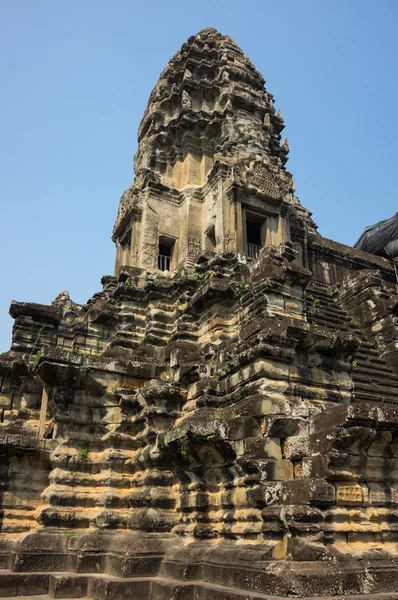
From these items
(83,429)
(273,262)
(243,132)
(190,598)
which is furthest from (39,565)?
(243,132)

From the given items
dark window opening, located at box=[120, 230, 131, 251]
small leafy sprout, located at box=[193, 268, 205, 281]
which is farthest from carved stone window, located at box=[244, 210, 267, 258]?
dark window opening, located at box=[120, 230, 131, 251]

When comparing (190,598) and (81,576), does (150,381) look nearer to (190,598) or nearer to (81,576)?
(81,576)

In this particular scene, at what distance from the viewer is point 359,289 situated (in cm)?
1673

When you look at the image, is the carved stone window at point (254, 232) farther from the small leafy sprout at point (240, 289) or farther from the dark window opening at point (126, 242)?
the dark window opening at point (126, 242)

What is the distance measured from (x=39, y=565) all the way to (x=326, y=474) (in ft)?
18.9

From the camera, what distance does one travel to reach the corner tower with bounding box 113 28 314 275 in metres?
15.3

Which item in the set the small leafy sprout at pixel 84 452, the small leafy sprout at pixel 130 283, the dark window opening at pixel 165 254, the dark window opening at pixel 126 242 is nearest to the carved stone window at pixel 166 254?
the dark window opening at pixel 165 254

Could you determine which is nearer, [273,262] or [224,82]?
[273,262]

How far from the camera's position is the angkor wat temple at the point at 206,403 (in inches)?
281

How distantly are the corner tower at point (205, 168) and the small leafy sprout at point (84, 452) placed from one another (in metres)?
5.73

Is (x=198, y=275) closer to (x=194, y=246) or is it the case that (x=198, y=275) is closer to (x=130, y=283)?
(x=130, y=283)

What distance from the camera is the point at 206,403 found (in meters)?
10.1

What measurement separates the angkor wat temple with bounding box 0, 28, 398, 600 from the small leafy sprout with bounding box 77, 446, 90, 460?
0.07 m

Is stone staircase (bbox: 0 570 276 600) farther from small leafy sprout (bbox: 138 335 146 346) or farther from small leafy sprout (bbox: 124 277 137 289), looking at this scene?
small leafy sprout (bbox: 124 277 137 289)
